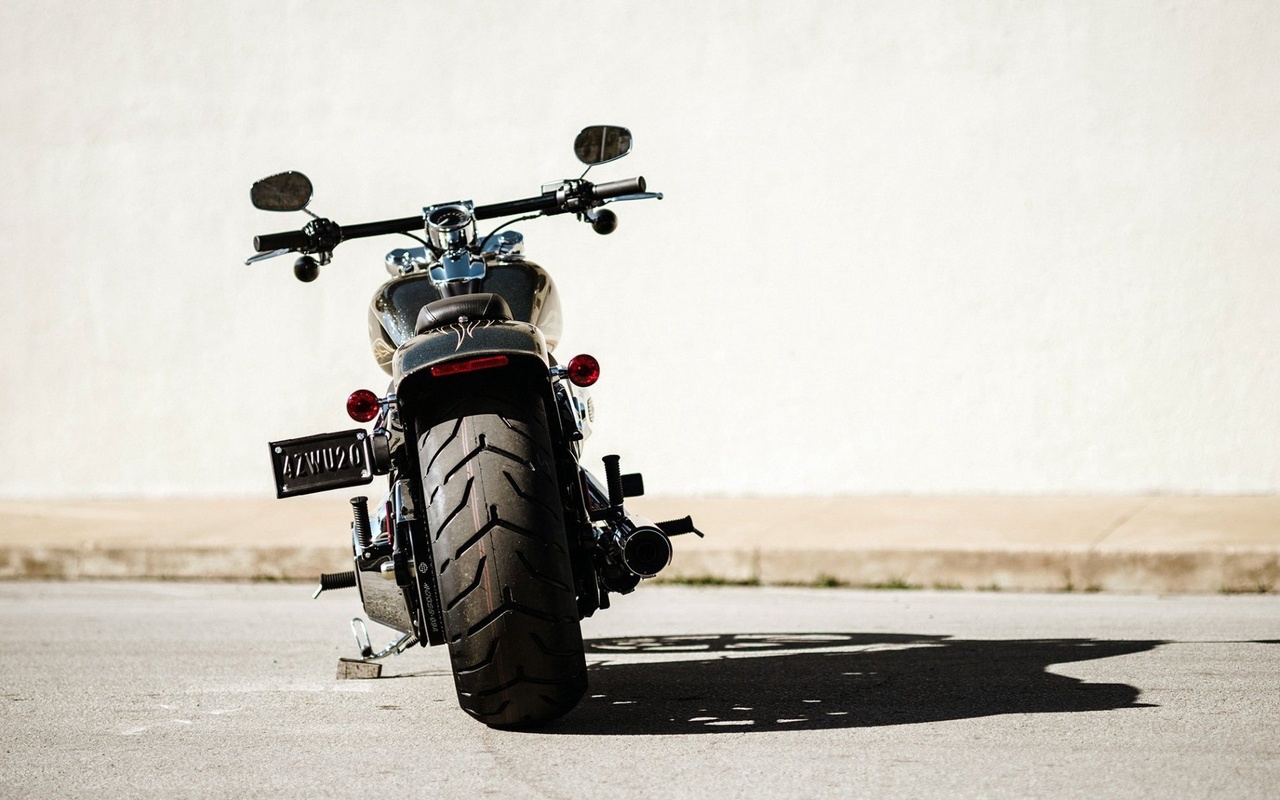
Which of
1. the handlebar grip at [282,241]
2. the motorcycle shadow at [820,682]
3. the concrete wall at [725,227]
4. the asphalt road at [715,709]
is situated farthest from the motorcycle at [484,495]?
the concrete wall at [725,227]

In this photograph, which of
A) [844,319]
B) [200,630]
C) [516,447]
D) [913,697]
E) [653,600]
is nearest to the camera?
[516,447]

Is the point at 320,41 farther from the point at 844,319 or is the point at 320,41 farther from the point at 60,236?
the point at 844,319

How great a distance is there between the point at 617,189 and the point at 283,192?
1169 millimetres

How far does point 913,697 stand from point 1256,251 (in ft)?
21.9

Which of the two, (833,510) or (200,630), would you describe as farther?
(833,510)

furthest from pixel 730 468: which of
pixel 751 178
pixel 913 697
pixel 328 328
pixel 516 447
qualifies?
pixel 516 447

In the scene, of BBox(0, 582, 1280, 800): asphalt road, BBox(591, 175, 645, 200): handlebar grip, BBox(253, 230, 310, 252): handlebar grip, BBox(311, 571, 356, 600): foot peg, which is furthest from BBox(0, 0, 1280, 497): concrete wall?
BBox(311, 571, 356, 600): foot peg

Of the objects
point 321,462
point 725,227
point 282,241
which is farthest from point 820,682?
point 725,227

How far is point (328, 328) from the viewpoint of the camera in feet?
39.1

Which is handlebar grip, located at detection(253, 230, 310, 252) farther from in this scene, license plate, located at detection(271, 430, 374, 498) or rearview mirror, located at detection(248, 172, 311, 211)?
license plate, located at detection(271, 430, 374, 498)

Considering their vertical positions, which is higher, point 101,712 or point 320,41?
point 320,41

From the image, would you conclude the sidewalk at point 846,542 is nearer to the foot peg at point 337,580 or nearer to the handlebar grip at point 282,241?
the foot peg at point 337,580

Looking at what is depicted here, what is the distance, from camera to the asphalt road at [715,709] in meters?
3.79

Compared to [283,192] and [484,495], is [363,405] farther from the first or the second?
[283,192]
